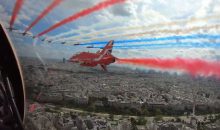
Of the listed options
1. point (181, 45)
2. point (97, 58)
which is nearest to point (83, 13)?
point (97, 58)

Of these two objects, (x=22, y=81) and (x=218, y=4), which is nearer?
(x=22, y=81)

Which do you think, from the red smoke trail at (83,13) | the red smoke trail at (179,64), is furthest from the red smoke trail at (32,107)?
the red smoke trail at (179,64)

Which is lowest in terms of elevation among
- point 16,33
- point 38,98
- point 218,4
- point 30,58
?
point 38,98

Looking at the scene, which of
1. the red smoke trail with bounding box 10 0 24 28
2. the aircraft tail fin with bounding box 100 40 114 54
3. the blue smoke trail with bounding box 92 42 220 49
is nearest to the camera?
the red smoke trail with bounding box 10 0 24 28

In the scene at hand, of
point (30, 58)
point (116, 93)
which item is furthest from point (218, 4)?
point (30, 58)

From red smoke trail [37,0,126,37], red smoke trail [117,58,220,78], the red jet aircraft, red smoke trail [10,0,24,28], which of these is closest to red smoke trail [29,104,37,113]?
the red jet aircraft

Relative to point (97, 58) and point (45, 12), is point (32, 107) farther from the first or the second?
point (45, 12)

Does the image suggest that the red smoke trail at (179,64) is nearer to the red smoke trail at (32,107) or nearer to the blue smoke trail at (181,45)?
the blue smoke trail at (181,45)

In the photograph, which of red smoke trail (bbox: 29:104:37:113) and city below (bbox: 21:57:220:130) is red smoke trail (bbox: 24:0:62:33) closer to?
city below (bbox: 21:57:220:130)

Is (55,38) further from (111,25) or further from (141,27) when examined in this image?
(141,27)
